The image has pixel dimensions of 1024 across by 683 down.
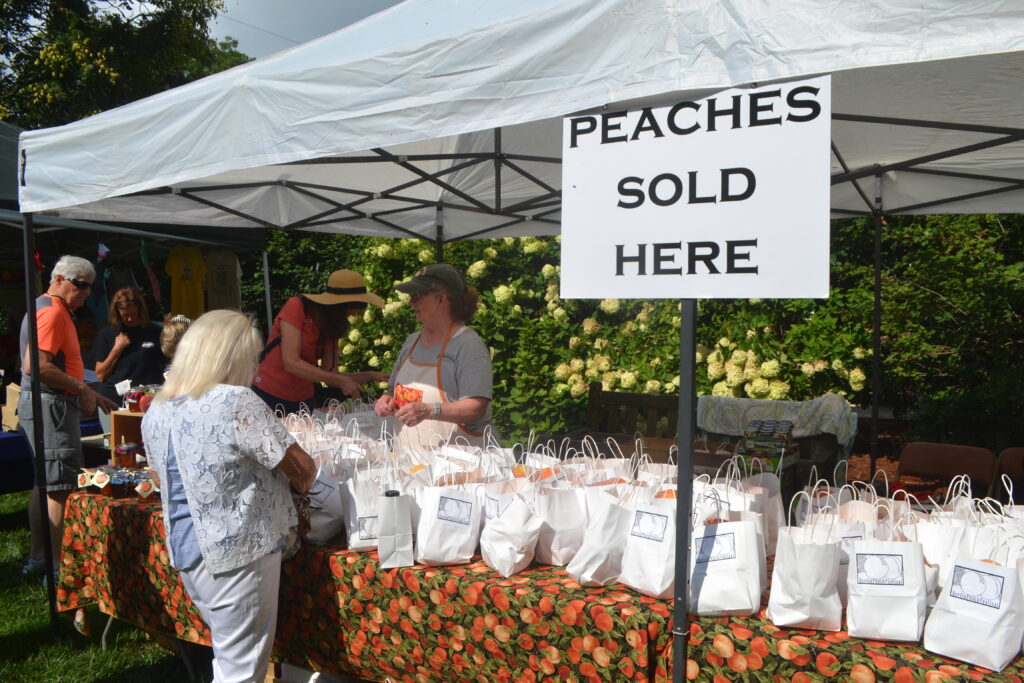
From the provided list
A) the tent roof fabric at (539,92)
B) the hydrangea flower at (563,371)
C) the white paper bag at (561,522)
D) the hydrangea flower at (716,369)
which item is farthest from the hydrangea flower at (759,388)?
the white paper bag at (561,522)

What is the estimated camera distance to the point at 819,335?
18.5 feet

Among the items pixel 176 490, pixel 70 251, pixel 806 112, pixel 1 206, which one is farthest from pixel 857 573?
pixel 70 251

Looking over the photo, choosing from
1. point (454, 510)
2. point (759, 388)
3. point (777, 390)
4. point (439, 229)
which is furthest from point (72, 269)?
point (777, 390)

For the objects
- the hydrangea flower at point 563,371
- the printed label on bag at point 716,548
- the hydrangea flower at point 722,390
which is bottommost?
the printed label on bag at point 716,548

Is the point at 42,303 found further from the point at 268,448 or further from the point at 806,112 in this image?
the point at 806,112

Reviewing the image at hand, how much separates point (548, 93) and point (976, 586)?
1.38 m

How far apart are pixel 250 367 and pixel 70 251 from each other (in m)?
7.71

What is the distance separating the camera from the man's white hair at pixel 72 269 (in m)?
3.87

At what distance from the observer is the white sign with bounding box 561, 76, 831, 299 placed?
59.3 inches

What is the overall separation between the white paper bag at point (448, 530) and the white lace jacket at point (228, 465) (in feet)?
1.38

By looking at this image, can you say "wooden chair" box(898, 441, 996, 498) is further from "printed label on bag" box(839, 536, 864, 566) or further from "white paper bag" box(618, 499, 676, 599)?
"white paper bag" box(618, 499, 676, 599)

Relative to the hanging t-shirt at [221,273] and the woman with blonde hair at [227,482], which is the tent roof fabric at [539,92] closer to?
the woman with blonde hair at [227,482]

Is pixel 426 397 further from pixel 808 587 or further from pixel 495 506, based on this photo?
pixel 808 587

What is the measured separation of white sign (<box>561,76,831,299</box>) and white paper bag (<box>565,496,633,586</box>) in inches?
23.3
